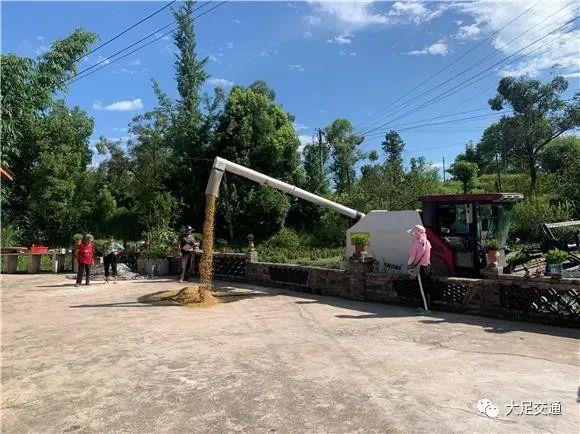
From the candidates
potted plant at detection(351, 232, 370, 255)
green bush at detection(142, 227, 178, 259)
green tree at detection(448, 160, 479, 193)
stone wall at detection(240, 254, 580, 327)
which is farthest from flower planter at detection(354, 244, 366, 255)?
green tree at detection(448, 160, 479, 193)

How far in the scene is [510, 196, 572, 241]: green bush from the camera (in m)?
24.2

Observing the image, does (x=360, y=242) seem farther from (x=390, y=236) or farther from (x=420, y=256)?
(x=420, y=256)

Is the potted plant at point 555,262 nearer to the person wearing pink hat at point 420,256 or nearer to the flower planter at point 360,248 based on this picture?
the person wearing pink hat at point 420,256

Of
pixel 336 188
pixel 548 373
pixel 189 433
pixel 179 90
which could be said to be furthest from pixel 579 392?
pixel 336 188

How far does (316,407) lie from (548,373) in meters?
2.75

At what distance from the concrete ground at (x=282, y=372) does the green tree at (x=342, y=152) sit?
41.8 metres

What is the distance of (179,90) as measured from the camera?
37.4 meters

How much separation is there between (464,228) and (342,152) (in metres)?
40.9

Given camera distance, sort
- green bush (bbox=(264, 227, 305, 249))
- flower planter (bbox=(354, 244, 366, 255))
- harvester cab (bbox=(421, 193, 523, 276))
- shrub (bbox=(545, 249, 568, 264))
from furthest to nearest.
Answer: green bush (bbox=(264, 227, 305, 249)) → flower planter (bbox=(354, 244, 366, 255)) → harvester cab (bbox=(421, 193, 523, 276)) → shrub (bbox=(545, 249, 568, 264))

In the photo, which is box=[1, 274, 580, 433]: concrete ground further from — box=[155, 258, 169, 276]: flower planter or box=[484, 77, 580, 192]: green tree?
box=[484, 77, 580, 192]: green tree

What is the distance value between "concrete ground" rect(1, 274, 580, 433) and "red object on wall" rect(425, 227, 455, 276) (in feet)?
5.95

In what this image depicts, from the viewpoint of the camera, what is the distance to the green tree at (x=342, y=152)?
50.7m

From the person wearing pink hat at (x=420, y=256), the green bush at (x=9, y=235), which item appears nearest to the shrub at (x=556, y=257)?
the person wearing pink hat at (x=420, y=256)

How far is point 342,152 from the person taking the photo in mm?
50625
